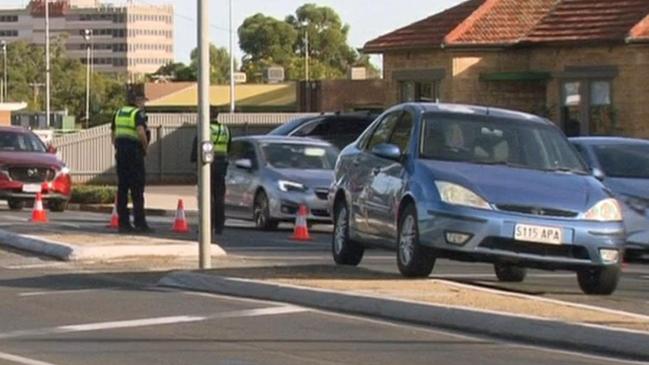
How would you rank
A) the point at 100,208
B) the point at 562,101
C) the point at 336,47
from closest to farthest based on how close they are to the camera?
the point at 100,208 < the point at 562,101 < the point at 336,47

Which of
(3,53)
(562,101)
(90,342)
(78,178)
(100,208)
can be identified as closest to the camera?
(90,342)

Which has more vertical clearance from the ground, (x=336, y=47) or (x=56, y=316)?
(x=336, y=47)

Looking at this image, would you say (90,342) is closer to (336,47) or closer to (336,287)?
(336,287)

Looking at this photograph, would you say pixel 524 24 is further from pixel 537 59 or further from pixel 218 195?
pixel 218 195

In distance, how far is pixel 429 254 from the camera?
1466cm

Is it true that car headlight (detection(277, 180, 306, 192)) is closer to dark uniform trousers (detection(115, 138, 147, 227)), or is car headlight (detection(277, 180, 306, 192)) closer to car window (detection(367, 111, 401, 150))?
dark uniform trousers (detection(115, 138, 147, 227))

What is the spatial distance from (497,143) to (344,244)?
2.20m

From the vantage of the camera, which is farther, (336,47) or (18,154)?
(336,47)

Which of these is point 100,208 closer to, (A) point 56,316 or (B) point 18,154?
(B) point 18,154

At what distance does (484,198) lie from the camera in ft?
47.3

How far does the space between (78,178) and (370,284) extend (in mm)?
35947

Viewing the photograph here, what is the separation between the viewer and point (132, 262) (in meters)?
17.7

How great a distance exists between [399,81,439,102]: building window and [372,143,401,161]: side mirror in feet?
80.8

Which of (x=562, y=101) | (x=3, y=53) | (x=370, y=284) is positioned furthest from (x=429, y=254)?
(x=3, y=53)
